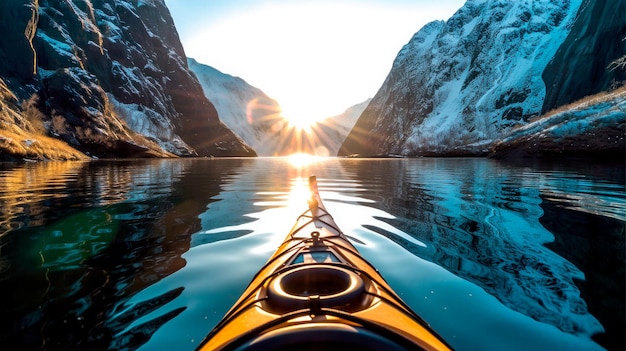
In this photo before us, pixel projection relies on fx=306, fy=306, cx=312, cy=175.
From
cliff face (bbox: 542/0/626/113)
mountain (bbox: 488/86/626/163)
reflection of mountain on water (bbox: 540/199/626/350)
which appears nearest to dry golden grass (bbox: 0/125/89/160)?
reflection of mountain on water (bbox: 540/199/626/350)

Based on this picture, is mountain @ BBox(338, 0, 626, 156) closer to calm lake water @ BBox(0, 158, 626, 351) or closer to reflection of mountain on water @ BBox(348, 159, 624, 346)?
reflection of mountain on water @ BBox(348, 159, 624, 346)

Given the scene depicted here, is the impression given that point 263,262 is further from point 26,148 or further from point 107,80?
point 107,80

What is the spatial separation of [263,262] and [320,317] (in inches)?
132

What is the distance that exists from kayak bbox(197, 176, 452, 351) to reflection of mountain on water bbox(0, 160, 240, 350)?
4.61 ft

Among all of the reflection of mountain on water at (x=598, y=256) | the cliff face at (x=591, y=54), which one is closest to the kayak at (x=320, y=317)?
the reflection of mountain on water at (x=598, y=256)

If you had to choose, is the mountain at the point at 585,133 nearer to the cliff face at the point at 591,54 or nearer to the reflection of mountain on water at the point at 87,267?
the cliff face at the point at 591,54

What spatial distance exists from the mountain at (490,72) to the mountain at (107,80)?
6780 cm

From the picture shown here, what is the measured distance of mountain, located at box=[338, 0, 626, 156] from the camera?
55.7 meters

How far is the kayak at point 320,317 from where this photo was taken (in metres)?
2.22

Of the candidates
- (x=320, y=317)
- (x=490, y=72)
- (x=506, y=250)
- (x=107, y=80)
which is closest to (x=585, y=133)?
(x=506, y=250)

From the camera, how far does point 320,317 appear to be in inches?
98.1

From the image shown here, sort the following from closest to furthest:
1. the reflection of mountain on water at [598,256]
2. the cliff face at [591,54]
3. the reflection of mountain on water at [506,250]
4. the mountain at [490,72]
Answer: the reflection of mountain on water at [598,256] → the reflection of mountain on water at [506,250] → the cliff face at [591,54] → the mountain at [490,72]

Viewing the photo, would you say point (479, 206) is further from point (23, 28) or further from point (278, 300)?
point (23, 28)

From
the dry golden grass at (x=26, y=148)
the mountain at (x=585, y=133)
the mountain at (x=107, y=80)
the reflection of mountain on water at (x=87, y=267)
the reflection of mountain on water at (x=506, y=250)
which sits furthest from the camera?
the mountain at (x=107, y=80)
